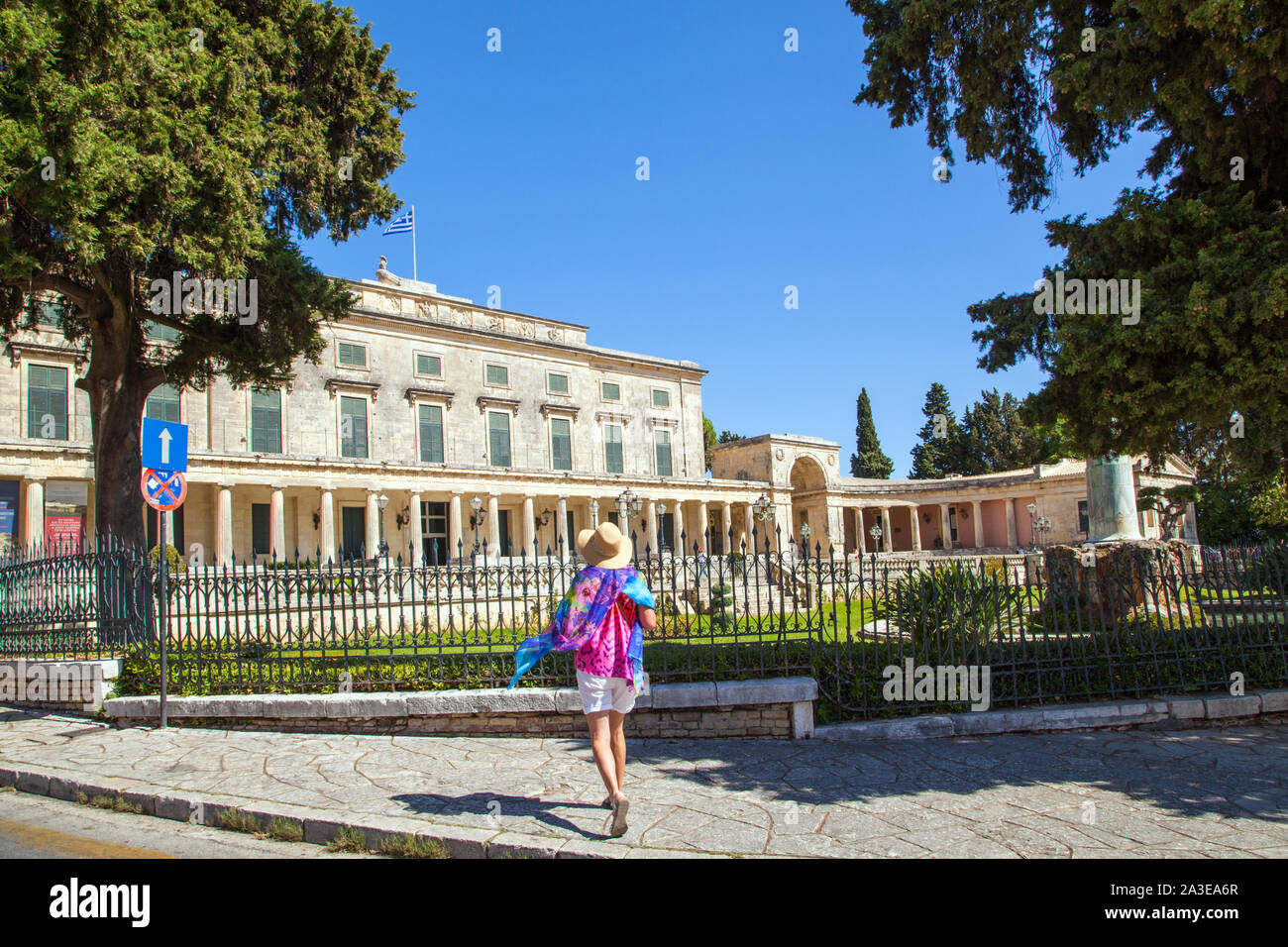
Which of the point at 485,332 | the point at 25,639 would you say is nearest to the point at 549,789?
the point at 25,639

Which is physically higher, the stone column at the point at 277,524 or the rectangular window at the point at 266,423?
the rectangular window at the point at 266,423

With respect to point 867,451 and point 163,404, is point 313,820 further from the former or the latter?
point 867,451

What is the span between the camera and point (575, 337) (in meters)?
40.3

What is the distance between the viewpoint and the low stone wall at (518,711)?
644 centimetres

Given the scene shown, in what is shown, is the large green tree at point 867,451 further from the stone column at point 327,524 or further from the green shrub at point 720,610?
the green shrub at point 720,610

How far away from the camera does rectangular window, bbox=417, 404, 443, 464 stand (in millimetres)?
33500

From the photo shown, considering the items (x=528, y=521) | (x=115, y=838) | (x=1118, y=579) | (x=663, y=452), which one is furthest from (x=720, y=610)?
(x=663, y=452)

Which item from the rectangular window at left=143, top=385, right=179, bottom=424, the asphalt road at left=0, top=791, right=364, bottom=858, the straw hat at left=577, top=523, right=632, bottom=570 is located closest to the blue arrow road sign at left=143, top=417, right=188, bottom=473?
the asphalt road at left=0, top=791, right=364, bottom=858

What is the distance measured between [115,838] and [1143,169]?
11069mm

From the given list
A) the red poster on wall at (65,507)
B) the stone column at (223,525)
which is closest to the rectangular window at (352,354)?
the stone column at (223,525)

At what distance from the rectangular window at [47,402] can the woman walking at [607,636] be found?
26060mm

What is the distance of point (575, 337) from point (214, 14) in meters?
29.0

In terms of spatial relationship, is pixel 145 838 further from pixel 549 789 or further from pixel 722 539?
pixel 722 539

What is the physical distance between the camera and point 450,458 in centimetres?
3416
